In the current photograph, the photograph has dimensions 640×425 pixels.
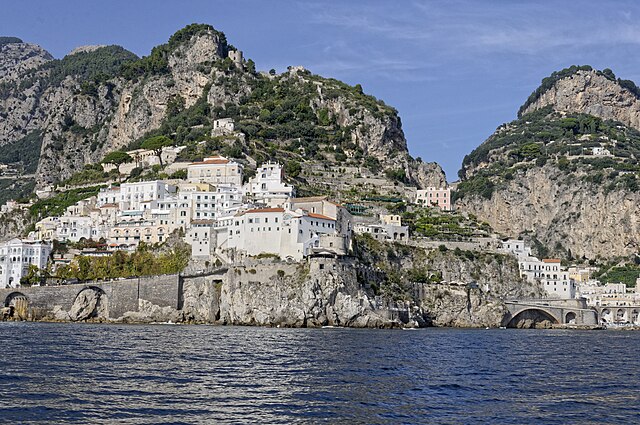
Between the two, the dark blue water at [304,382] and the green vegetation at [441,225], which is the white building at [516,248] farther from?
the dark blue water at [304,382]

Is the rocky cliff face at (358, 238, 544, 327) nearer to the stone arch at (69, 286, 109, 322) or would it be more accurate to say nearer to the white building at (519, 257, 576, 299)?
the white building at (519, 257, 576, 299)

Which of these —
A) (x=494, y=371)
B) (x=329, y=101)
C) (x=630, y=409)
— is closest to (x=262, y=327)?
(x=494, y=371)

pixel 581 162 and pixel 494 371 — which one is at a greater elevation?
pixel 581 162

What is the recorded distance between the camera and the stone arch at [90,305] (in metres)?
85.1

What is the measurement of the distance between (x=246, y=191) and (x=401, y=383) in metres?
68.6

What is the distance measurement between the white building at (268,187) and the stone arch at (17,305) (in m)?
26.2

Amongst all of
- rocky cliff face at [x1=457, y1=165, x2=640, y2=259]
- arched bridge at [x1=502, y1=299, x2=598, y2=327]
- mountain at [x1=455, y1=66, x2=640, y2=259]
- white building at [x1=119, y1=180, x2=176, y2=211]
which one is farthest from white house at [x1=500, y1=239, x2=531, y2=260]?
white building at [x1=119, y1=180, x2=176, y2=211]

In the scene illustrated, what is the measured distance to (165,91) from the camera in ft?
470

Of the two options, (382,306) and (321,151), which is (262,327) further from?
(321,151)

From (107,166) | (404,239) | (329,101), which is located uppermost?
(329,101)

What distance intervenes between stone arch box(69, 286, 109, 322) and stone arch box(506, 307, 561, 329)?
40.9m

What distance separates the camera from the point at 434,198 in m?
124

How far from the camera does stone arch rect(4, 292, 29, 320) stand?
8712cm

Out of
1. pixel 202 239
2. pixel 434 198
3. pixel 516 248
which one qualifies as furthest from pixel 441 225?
pixel 202 239
